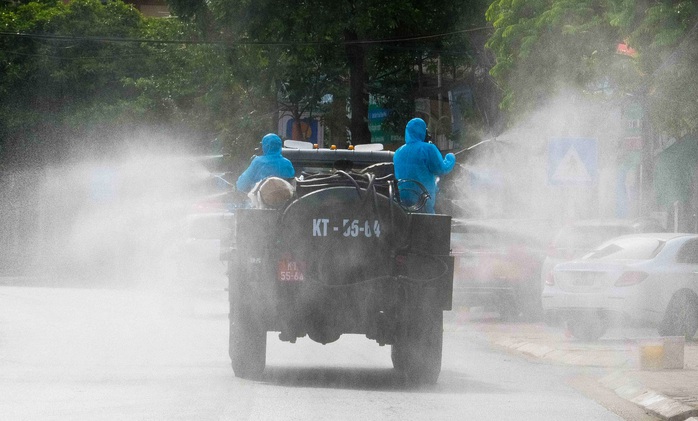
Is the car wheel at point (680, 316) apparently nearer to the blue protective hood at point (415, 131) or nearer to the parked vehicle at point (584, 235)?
the parked vehicle at point (584, 235)

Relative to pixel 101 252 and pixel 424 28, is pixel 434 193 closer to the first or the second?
pixel 424 28

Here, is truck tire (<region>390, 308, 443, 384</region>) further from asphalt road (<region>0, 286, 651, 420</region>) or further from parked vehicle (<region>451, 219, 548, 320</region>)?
parked vehicle (<region>451, 219, 548, 320</region>)

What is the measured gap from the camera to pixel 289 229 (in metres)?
11.2

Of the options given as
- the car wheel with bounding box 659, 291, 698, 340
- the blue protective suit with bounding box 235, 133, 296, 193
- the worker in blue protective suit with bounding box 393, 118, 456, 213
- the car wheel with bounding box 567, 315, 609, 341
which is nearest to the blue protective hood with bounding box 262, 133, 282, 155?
the blue protective suit with bounding box 235, 133, 296, 193

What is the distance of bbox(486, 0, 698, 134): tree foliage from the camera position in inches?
840

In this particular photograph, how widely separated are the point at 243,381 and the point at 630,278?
296 inches

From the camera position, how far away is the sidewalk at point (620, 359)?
433 inches

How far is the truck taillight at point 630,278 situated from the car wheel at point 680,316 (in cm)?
47

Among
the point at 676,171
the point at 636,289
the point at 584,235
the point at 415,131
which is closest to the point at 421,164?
the point at 415,131

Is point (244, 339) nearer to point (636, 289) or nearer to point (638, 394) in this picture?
point (638, 394)

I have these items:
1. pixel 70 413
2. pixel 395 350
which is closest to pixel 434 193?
pixel 395 350

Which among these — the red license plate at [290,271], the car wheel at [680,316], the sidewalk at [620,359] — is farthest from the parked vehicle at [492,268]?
the red license plate at [290,271]

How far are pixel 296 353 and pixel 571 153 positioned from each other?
6.49 meters

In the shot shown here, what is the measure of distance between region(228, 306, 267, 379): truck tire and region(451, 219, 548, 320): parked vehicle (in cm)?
975
